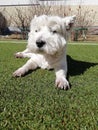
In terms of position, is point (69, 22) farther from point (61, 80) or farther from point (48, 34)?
point (61, 80)

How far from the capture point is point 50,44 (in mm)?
3742

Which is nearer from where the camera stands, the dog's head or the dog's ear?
the dog's head

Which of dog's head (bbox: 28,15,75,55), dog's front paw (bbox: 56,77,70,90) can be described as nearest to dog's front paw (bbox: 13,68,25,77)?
dog's head (bbox: 28,15,75,55)

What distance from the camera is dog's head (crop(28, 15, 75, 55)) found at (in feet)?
12.3

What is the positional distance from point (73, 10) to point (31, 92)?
2224cm

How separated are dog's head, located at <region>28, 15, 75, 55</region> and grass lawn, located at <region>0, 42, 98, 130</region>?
0.36 metres

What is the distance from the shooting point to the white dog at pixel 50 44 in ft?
12.3

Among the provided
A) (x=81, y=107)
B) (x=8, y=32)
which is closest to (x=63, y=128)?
(x=81, y=107)

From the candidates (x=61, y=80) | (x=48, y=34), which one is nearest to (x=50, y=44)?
(x=48, y=34)

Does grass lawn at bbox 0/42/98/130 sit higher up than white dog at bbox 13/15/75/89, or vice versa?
white dog at bbox 13/15/75/89

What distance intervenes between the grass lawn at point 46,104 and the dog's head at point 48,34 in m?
0.36

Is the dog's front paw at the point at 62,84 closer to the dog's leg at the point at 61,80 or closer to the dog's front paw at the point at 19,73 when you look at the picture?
the dog's leg at the point at 61,80

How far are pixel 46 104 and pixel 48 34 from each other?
1.09 meters

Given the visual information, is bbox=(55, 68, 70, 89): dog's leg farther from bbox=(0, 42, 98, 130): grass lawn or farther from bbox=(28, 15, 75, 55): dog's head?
bbox=(28, 15, 75, 55): dog's head
